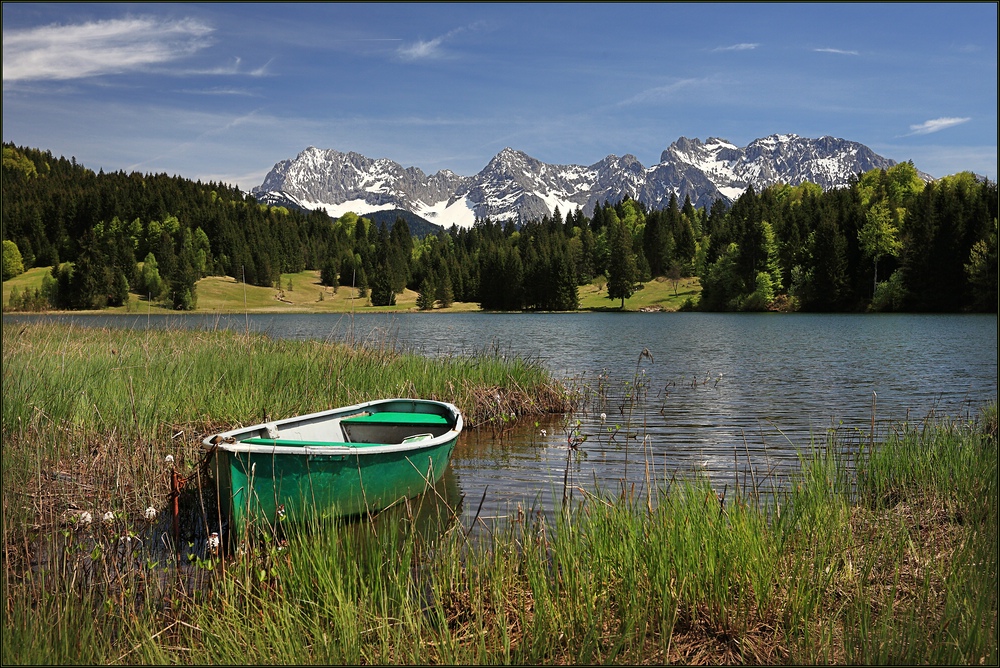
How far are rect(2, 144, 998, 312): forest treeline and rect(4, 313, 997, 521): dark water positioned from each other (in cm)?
3219

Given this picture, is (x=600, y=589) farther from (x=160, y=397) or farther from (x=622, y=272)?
(x=622, y=272)

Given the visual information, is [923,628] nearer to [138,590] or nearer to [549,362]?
[138,590]

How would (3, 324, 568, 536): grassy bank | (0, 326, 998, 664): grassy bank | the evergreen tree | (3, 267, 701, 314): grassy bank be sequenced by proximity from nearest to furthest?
(0, 326, 998, 664): grassy bank → (3, 324, 568, 536): grassy bank → the evergreen tree → (3, 267, 701, 314): grassy bank

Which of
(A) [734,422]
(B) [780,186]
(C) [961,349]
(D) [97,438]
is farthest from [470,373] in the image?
(B) [780,186]

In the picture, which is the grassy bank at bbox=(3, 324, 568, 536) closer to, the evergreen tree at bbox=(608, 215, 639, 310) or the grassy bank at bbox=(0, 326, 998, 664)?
the grassy bank at bbox=(0, 326, 998, 664)

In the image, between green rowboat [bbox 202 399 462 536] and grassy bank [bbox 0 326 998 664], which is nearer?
grassy bank [bbox 0 326 998 664]

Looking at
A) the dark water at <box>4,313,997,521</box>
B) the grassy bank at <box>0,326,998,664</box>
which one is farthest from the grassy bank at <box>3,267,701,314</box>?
the grassy bank at <box>0,326,998,664</box>

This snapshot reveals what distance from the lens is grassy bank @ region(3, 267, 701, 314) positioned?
107875 millimetres

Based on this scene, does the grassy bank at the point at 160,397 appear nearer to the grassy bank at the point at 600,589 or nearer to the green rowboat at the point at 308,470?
the grassy bank at the point at 600,589

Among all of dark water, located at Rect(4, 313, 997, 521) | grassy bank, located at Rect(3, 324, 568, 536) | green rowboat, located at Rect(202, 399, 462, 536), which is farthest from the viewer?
dark water, located at Rect(4, 313, 997, 521)

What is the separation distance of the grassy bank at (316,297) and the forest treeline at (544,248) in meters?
2.46

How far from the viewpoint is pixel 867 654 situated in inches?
158

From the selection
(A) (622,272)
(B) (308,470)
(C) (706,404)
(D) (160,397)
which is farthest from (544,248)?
(B) (308,470)

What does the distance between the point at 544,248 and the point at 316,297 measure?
44.8 metres
